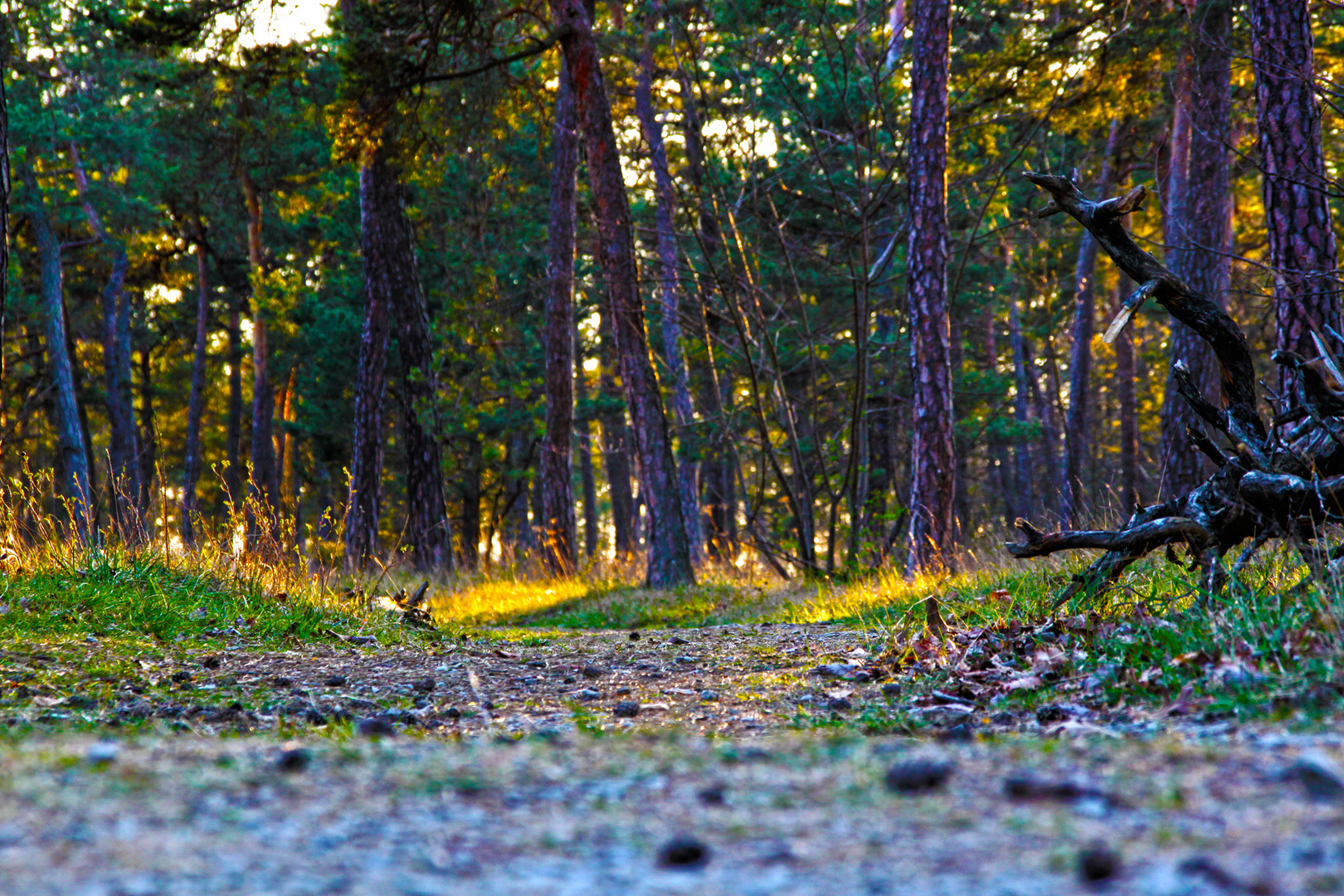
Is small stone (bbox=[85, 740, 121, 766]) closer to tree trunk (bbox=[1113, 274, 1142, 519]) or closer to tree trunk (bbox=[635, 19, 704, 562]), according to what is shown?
tree trunk (bbox=[635, 19, 704, 562])

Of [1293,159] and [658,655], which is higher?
[1293,159]

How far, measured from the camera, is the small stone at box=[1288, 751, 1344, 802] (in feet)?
5.74

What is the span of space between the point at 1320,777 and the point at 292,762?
6.89 ft

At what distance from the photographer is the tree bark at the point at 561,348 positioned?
1439cm

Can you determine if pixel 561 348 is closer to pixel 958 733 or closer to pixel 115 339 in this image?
pixel 958 733

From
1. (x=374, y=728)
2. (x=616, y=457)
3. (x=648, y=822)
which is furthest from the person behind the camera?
(x=616, y=457)

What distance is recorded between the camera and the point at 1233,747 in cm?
220

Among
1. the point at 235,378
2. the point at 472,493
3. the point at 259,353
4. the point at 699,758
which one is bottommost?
the point at 699,758

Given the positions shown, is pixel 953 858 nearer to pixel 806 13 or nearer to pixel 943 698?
pixel 943 698

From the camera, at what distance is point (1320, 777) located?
5.84 feet

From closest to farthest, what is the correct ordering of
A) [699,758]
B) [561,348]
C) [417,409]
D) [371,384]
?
[699,758] < [561,348] < [371,384] < [417,409]

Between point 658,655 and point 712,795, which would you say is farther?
point 658,655

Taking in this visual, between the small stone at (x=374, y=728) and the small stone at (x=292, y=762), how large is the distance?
1.11 metres

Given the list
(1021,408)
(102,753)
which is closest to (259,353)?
(1021,408)
